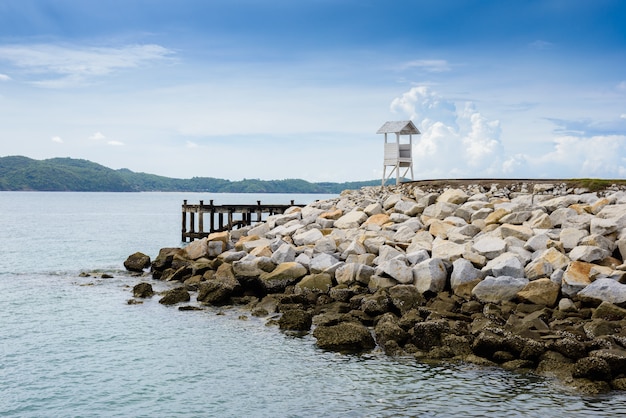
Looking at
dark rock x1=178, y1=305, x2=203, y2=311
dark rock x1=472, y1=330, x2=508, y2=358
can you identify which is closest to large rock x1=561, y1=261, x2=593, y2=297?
dark rock x1=472, y1=330, x2=508, y2=358

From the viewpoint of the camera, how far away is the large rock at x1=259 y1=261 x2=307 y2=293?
19.3 meters

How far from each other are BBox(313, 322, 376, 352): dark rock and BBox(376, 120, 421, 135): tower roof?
17387 millimetres

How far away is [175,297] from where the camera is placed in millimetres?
19234

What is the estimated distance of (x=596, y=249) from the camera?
650 inches

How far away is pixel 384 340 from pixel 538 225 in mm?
8147

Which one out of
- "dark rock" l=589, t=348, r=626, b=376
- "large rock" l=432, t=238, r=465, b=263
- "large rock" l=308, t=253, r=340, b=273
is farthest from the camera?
"large rock" l=308, t=253, r=340, b=273

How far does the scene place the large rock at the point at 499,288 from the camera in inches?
618

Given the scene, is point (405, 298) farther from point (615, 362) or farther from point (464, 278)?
point (615, 362)

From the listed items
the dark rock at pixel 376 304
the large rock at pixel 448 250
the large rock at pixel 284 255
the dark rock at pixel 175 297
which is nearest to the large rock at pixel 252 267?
the large rock at pixel 284 255

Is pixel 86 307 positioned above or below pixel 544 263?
below

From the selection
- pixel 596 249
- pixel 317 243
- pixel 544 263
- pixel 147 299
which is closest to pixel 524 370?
pixel 544 263

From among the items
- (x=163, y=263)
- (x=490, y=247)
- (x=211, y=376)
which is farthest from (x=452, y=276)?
(x=163, y=263)

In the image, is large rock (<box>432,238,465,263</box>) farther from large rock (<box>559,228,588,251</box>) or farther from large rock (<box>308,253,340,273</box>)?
large rock (<box>308,253,340,273</box>)

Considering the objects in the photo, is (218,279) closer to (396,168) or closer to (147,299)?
(147,299)
